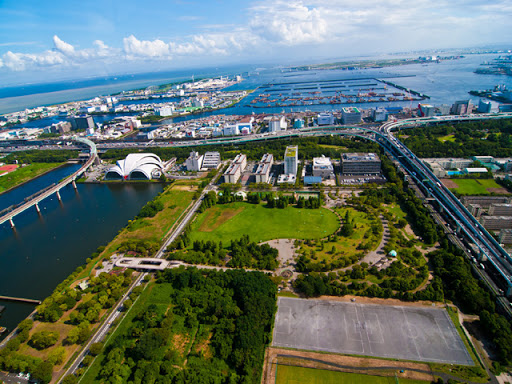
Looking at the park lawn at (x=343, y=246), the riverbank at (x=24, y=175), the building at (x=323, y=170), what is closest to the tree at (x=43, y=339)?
the park lawn at (x=343, y=246)

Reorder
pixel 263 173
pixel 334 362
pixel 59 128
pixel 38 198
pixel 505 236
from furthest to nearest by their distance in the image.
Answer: pixel 59 128 < pixel 263 173 < pixel 38 198 < pixel 505 236 < pixel 334 362

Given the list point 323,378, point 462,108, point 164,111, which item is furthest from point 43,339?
point 164,111

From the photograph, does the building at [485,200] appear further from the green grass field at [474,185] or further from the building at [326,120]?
the building at [326,120]

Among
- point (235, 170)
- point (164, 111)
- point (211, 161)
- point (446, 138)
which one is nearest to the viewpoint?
point (235, 170)

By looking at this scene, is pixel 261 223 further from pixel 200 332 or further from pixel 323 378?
pixel 323 378

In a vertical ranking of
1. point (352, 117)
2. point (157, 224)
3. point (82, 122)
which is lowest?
point (157, 224)

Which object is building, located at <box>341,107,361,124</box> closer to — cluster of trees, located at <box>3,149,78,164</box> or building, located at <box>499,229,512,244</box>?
building, located at <box>499,229,512,244</box>
